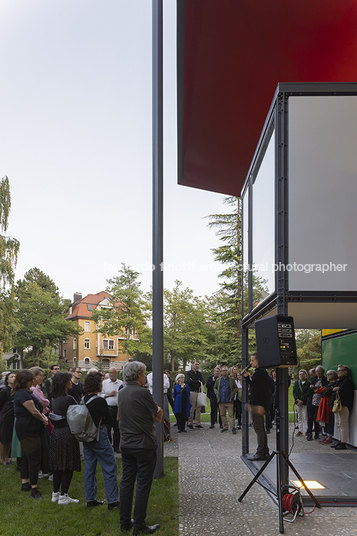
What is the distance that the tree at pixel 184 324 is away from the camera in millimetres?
38031

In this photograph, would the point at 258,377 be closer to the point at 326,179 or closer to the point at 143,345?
the point at 326,179

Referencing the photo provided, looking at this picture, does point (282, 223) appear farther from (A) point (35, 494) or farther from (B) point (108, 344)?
(B) point (108, 344)

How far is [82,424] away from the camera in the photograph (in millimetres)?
5590

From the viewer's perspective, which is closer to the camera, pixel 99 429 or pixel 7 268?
pixel 99 429

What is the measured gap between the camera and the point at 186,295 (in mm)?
39469


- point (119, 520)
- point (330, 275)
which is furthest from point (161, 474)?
point (330, 275)

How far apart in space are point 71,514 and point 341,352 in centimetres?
898

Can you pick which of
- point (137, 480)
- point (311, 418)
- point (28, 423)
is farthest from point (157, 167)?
point (311, 418)

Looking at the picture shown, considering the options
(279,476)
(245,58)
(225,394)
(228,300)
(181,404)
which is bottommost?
(181,404)

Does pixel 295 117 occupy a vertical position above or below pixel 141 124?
below

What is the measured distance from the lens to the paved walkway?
5.09 meters

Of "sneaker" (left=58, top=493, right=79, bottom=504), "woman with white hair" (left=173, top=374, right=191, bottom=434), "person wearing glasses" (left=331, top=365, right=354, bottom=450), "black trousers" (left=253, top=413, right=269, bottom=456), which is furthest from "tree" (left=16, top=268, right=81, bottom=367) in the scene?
"sneaker" (left=58, top=493, right=79, bottom=504)

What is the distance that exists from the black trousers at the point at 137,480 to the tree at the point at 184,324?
32606mm

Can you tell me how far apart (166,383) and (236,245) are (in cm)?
2857
